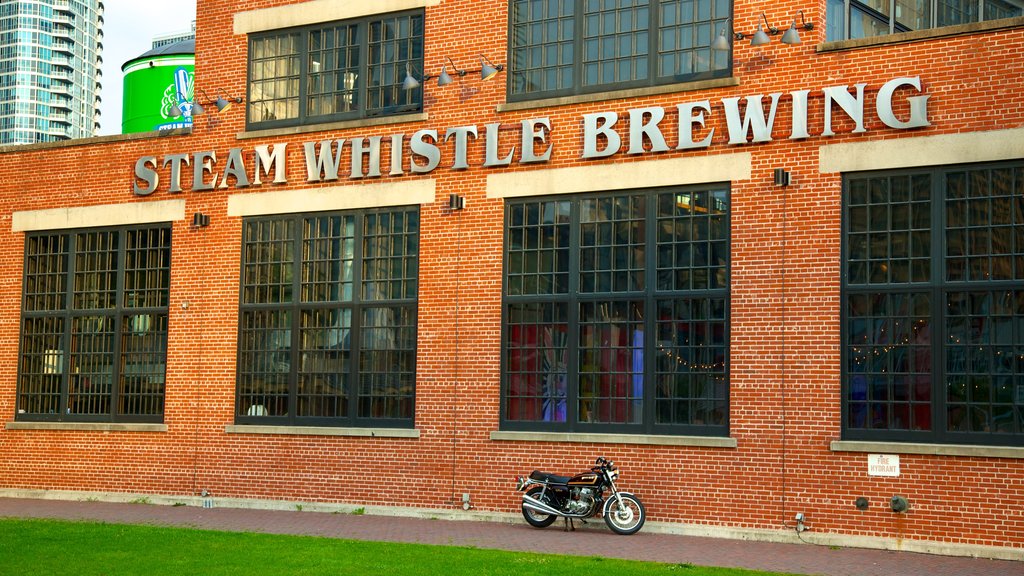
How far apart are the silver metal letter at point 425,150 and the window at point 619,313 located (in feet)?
5.58

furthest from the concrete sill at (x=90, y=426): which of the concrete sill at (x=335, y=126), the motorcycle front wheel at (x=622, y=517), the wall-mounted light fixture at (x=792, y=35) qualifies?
the wall-mounted light fixture at (x=792, y=35)

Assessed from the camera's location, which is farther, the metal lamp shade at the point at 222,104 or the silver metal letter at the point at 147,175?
the silver metal letter at the point at 147,175

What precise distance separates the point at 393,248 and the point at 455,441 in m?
3.61

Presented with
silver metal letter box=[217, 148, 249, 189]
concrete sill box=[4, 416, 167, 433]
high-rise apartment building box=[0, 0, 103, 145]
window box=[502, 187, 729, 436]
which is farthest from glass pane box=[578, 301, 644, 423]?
high-rise apartment building box=[0, 0, 103, 145]

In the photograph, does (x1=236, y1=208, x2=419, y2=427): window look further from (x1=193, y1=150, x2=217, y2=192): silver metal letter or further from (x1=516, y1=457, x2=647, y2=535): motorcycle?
(x1=516, y1=457, x2=647, y2=535): motorcycle

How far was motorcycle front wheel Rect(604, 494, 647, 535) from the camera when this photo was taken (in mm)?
18047

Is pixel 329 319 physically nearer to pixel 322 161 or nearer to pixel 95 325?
pixel 322 161

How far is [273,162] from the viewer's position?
74.7 ft

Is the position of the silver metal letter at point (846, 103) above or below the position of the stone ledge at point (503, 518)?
above

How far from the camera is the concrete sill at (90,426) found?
23375 millimetres

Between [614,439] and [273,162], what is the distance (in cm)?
851

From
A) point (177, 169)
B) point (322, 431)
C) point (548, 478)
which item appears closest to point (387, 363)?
point (322, 431)

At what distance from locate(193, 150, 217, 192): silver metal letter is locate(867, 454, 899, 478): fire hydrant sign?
13.2m

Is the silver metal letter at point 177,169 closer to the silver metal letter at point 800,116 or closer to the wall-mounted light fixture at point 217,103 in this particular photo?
the wall-mounted light fixture at point 217,103
